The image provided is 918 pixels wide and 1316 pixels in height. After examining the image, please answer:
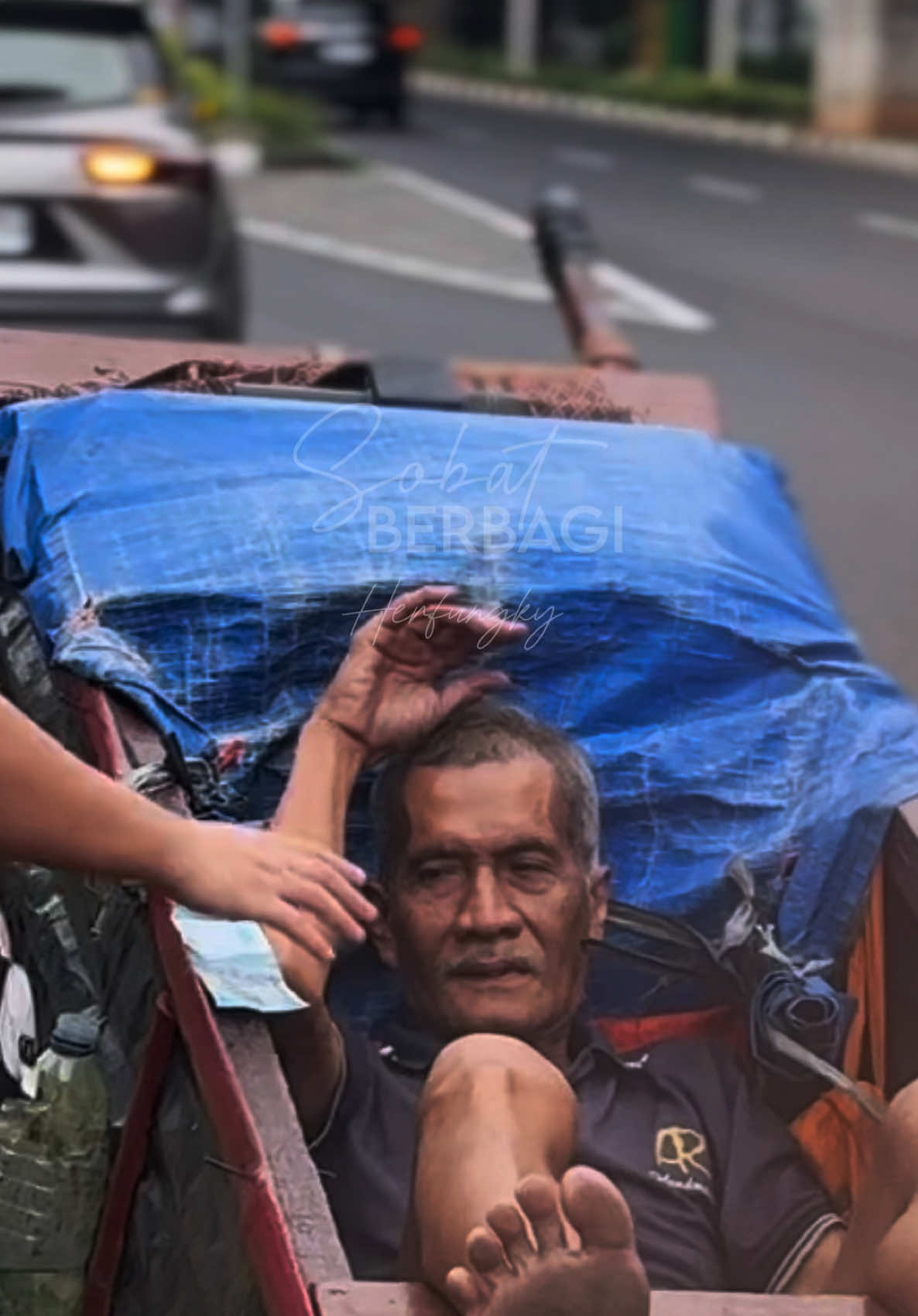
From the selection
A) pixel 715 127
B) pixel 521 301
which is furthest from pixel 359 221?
pixel 715 127

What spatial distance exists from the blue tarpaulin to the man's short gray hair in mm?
31

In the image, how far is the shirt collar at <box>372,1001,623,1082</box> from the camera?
9.23ft

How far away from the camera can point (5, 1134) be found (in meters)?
2.89

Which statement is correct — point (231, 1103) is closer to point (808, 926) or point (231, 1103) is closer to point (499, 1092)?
point (499, 1092)

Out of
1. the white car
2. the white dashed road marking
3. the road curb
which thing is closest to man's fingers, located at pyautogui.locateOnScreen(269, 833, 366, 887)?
the white car

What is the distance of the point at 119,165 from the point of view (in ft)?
29.3

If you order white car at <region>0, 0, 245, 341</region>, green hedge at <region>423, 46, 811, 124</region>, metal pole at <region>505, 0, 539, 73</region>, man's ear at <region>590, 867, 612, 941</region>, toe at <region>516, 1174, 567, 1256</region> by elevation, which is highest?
toe at <region>516, 1174, 567, 1256</region>

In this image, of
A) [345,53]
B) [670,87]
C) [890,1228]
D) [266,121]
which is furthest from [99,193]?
[670,87]

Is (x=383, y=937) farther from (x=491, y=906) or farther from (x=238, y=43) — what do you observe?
(x=238, y=43)

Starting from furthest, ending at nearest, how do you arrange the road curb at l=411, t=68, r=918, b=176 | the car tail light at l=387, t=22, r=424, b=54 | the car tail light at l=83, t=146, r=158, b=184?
the car tail light at l=387, t=22, r=424, b=54 < the road curb at l=411, t=68, r=918, b=176 < the car tail light at l=83, t=146, r=158, b=184

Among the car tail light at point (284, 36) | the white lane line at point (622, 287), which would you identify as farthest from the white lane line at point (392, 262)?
the car tail light at point (284, 36)

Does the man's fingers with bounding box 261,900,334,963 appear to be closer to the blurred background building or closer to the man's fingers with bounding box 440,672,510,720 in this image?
the man's fingers with bounding box 440,672,510,720

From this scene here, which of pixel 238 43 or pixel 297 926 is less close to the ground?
pixel 297 926

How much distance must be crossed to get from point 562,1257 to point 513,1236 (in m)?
0.06
